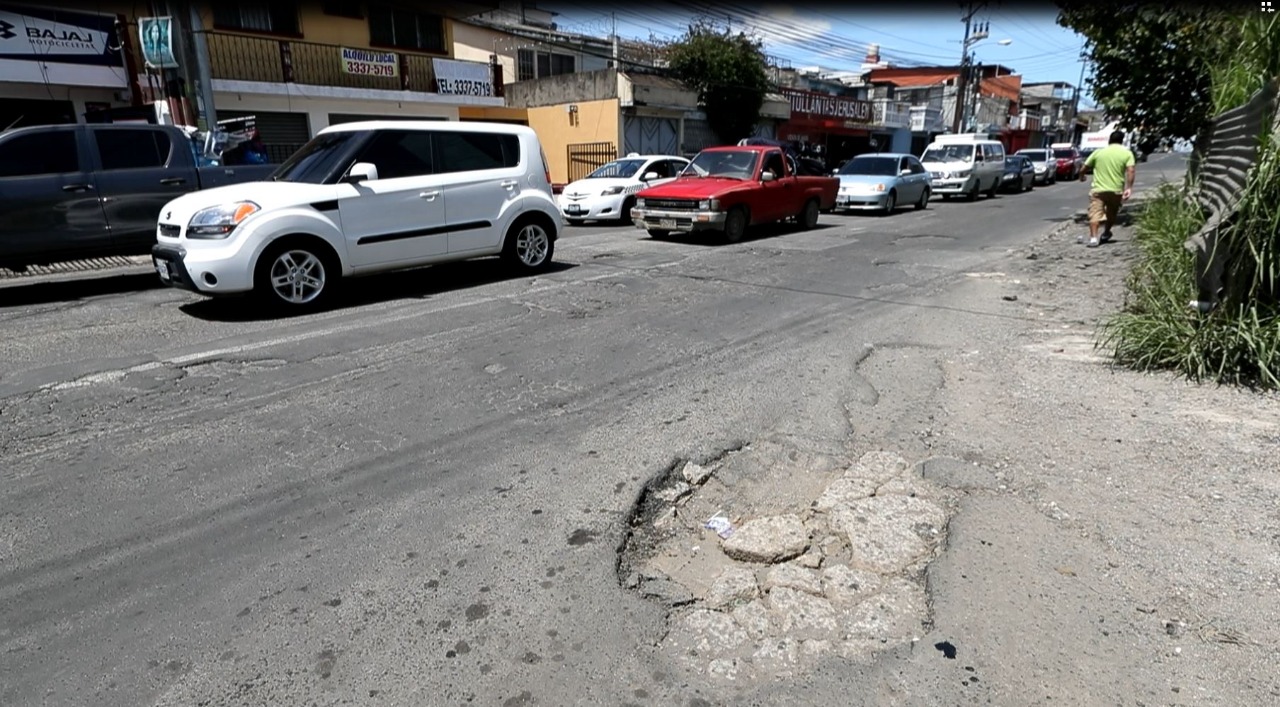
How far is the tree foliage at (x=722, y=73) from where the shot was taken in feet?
90.9

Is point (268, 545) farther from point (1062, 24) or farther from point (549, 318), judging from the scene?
point (1062, 24)

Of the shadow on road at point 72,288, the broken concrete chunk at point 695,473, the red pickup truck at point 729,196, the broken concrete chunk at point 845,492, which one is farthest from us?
the red pickup truck at point 729,196

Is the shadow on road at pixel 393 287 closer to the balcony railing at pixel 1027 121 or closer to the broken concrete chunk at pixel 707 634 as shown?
the broken concrete chunk at pixel 707 634

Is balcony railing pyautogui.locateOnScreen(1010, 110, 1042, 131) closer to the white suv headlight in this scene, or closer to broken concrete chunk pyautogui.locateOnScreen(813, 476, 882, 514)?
the white suv headlight

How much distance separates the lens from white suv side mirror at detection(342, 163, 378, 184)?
7.41m

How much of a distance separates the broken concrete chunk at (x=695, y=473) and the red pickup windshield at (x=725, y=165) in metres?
10.2

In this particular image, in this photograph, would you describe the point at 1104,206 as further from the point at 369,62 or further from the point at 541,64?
the point at 541,64

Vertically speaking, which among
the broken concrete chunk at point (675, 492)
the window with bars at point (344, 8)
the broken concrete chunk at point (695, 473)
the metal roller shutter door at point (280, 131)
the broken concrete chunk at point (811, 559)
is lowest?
the broken concrete chunk at point (811, 559)

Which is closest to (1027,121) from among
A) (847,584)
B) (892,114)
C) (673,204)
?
(892,114)

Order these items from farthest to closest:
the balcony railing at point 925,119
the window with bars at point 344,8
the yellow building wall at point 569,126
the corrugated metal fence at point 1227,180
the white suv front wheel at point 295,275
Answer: the balcony railing at point 925,119 → the yellow building wall at point 569,126 → the window with bars at point 344,8 → the white suv front wheel at point 295,275 → the corrugated metal fence at point 1227,180

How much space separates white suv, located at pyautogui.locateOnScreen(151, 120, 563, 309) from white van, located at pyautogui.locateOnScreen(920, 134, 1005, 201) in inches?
736

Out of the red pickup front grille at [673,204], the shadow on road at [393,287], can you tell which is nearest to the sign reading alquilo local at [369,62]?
the red pickup front grille at [673,204]

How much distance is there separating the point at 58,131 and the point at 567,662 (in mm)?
9315

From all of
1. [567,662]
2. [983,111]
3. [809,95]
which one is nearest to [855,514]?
[567,662]
